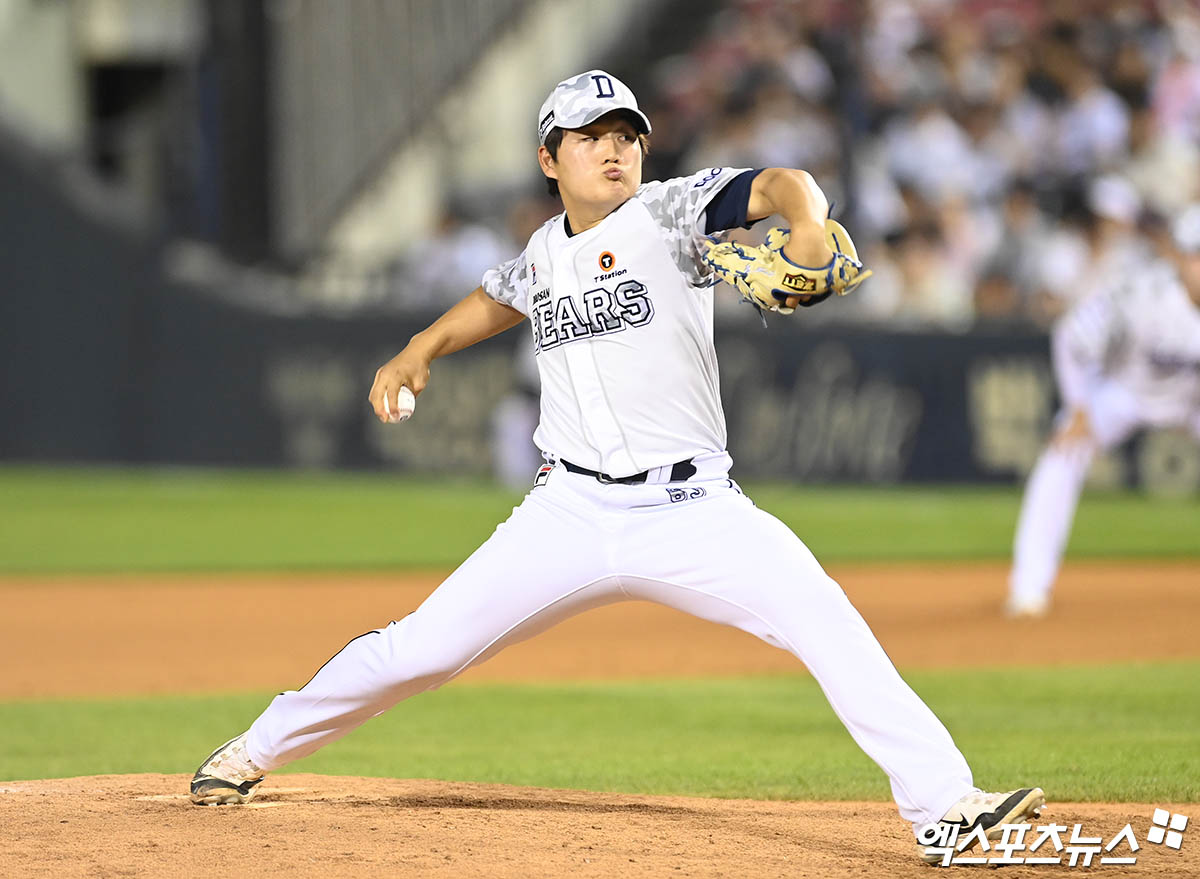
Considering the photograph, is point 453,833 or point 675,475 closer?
point 675,475

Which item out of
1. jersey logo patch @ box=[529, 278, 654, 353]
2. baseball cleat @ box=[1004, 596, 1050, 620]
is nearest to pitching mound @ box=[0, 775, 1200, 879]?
jersey logo patch @ box=[529, 278, 654, 353]

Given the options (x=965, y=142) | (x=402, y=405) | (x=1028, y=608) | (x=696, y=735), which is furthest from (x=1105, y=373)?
(x=965, y=142)

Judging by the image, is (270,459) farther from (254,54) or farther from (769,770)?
(769,770)

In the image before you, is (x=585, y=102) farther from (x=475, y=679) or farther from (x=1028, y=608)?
(x=1028, y=608)

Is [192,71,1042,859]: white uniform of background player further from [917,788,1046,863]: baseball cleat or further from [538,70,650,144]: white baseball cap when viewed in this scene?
[917,788,1046,863]: baseball cleat

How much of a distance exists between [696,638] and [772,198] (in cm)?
592

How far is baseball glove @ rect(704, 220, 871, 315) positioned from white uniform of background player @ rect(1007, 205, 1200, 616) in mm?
5908

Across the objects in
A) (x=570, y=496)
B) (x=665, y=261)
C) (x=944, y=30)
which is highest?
(x=944, y=30)

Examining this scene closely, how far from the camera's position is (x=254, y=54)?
19.7 m

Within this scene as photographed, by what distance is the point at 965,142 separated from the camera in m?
18.2

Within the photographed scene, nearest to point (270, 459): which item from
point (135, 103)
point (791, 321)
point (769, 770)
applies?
point (791, 321)

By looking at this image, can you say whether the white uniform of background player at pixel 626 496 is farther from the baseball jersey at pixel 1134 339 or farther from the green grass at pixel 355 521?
the green grass at pixel 355 521

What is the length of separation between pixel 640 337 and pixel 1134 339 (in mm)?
5985

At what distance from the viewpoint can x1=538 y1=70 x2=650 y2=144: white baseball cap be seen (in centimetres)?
437
